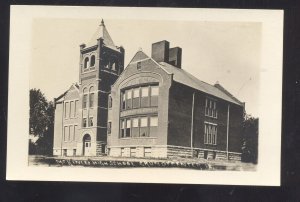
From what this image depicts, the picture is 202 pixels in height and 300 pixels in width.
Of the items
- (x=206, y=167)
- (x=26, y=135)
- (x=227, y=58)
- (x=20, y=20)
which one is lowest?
(x=206, y=167)

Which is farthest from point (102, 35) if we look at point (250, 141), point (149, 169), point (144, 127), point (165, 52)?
point (250, 141)

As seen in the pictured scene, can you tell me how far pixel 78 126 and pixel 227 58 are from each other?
926 millimetres

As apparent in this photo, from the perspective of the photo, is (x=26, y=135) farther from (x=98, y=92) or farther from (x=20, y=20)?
(x=20, y=20)

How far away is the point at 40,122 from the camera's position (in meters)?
2.60

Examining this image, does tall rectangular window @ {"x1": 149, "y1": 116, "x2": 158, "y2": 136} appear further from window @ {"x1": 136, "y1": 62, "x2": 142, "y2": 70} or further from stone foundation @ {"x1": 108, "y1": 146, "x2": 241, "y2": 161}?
window @ {"x1": 136, "y1": 62, "x2": 142, "y2": 70}

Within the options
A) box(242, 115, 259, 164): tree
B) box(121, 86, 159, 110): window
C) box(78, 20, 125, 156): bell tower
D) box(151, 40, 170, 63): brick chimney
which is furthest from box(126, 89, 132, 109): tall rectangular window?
box(242, 115, 259, 164): tree

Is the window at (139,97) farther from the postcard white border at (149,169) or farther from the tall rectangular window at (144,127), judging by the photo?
the postcard white border at (149,169)

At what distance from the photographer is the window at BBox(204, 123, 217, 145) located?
255 centimetres

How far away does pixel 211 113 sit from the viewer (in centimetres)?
261

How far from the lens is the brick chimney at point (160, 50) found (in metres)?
2.54

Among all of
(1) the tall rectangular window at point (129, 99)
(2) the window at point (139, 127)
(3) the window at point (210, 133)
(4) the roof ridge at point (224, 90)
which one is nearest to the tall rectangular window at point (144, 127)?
(2) the window at point (139, 127)

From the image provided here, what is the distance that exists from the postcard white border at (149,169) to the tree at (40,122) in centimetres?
5

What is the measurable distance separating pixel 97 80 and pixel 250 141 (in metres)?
0.93

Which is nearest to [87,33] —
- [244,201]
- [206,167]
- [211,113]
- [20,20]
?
[20,20]
